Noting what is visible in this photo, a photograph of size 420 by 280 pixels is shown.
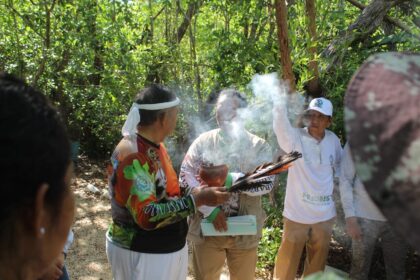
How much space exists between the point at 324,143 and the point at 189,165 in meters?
1.19

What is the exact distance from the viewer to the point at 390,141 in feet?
2.21

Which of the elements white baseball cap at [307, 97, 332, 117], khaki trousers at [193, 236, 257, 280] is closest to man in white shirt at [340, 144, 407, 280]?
white baseball cap at [307, 97, 332, 117]

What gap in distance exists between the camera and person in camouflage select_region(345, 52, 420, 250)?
2.17ft

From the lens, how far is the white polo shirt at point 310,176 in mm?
3373

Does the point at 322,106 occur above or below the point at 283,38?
below

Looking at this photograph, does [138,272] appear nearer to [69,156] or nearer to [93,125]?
[69,156]

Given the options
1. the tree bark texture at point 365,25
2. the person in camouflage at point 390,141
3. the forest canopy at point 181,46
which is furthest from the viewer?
the tree bark texture at point 365,25

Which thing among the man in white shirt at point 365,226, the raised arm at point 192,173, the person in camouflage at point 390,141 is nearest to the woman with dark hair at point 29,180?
the person in camouflage at point 390,141

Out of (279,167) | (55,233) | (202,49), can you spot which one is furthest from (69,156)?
(202,49)

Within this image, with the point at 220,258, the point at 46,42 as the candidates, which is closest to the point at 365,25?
the point at 220,258

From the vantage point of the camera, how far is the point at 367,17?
4191 mm

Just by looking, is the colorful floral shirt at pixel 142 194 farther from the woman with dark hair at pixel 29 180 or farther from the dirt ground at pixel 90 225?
the dirt ground at pixel 90 225

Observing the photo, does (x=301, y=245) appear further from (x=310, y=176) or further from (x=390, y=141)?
(x=390, y=141)

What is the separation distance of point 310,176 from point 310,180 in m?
0.04
